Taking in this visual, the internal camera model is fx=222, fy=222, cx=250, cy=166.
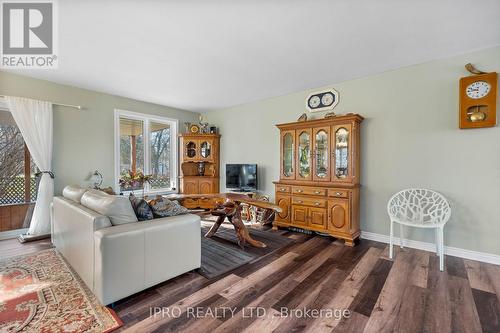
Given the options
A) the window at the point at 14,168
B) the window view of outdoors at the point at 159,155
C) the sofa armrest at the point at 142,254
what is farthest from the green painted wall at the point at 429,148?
the window at the point at 14,168

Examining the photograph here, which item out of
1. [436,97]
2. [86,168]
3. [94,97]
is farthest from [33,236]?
[436,97]

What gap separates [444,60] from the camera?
114 inches

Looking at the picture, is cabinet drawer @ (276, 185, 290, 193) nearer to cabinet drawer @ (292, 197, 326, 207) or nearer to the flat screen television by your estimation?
cabinet drawer @ (292, 197, 326, 207)

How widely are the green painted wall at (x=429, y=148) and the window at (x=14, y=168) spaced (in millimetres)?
5201

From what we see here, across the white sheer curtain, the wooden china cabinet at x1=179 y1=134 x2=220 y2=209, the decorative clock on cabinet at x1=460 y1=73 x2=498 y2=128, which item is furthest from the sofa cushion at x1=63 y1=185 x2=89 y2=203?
the decorative clock on cabinet at x1=460 y1=73 x2=498 y2=128

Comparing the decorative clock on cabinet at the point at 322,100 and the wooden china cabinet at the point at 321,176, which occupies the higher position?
the decorative clock on cabinet at the point at 322,100

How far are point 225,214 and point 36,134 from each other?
325 centimetres

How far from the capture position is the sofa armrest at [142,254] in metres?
1.79

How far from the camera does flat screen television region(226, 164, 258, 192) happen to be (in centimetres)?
473

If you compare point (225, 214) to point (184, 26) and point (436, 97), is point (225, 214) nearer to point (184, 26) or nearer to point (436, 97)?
point (184, 26)

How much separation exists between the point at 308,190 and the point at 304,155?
0.63 m

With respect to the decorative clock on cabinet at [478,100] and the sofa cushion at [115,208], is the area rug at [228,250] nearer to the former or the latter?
the sofa cushion at [115,208]

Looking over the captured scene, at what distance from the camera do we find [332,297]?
198 cm

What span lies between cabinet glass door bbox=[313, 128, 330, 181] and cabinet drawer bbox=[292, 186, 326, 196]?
192mm
